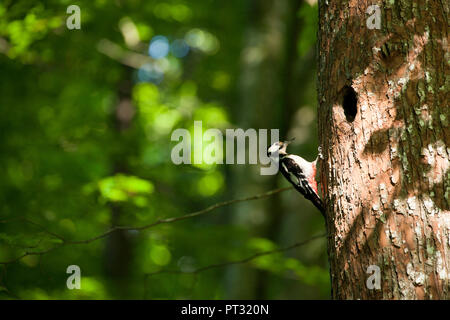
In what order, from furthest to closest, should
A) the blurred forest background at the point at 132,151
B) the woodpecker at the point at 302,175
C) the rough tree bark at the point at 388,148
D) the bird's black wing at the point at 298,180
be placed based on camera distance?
the blurred forest background at the point at 132,151 < the woodpecker at the point at 302,175 < the bird's black wing at the point at 298,180 < the rough tree bark at the point at 388,148

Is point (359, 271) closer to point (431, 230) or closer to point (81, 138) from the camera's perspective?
point (431, 230)

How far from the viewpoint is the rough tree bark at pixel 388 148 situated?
2.46 m

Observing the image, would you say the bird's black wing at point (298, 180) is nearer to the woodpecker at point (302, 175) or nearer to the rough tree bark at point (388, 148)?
the woodpecker at point (302, 175)

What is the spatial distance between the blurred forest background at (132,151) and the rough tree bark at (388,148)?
6.21ft

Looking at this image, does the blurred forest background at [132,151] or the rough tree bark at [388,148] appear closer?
the rough tree bark at [388,148]

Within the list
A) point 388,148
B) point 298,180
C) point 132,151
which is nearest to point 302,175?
point 298,180

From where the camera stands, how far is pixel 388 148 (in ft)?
8.66

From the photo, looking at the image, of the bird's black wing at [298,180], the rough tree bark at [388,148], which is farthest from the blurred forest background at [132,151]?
the rough tree bark at [388,148]

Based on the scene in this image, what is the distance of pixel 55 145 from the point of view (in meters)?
7.10

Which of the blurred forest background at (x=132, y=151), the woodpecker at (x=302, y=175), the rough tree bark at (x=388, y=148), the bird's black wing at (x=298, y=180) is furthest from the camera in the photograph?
the blurred forest background at (x=132, y=151)

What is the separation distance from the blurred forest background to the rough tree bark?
6.21 ft

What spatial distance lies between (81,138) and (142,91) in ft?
18.4

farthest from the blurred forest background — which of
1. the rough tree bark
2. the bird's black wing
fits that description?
the rough tree bark

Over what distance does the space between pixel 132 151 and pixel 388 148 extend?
4.83 meters
